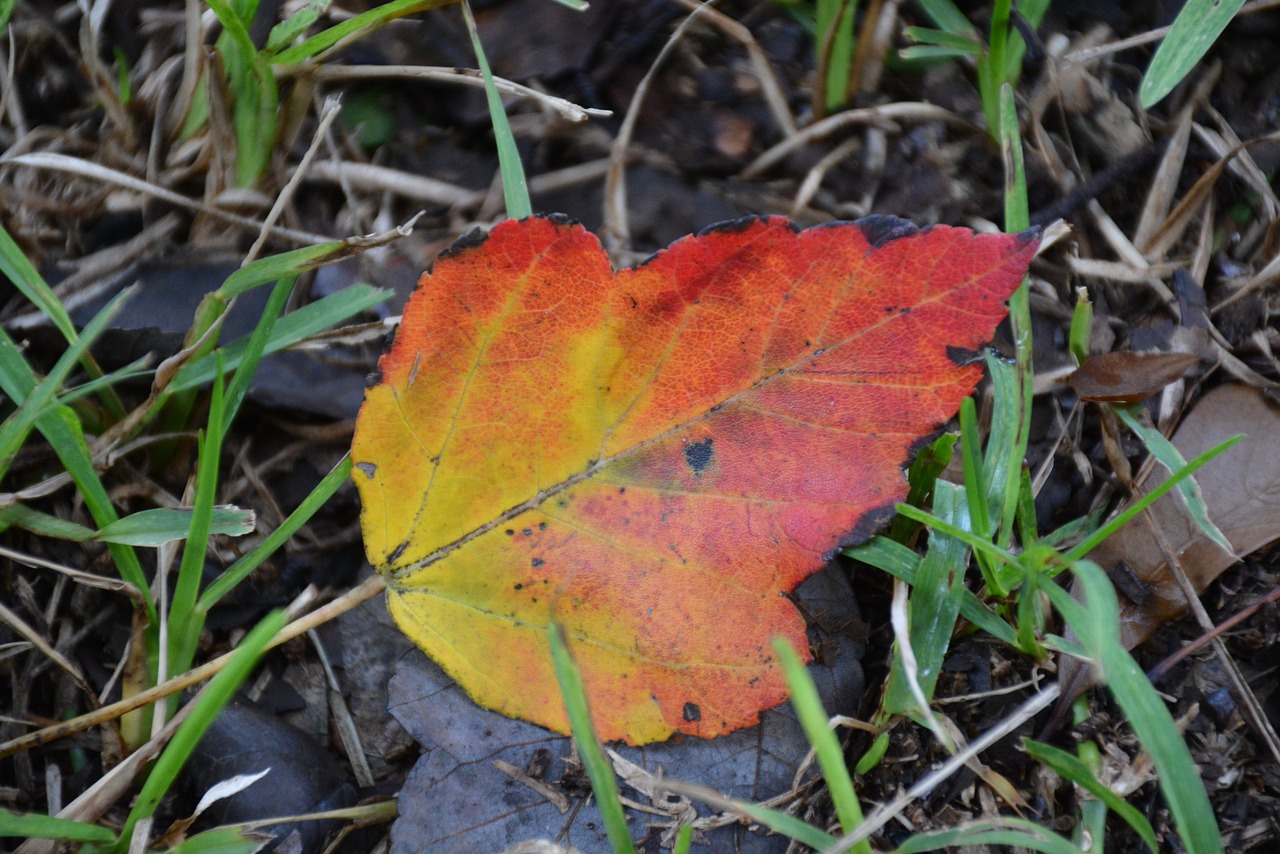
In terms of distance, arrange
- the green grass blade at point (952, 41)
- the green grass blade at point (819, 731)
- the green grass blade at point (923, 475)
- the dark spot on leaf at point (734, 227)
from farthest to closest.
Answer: the green grass blade at point (952, 41) → the green grass blade at point (923, 475) → the dark spot on leaf at point (734, 227) → the green grass blade at point (819, 731)

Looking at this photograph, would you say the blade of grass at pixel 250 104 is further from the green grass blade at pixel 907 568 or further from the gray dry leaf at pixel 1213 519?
the gray dry leaf at pixel 1213 519

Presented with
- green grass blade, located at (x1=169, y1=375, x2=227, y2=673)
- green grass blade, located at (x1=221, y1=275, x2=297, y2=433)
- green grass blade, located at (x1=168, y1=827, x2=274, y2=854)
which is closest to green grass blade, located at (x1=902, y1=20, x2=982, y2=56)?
green grass blade, located at (x1=221, y1=275, x2=297, y2=433)

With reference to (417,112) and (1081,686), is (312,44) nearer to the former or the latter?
(417,112)

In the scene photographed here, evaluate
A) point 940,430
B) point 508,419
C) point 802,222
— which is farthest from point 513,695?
point 802,222

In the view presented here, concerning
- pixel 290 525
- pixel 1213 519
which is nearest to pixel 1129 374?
pixel 1213 519

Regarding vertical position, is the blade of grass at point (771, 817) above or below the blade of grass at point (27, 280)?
below

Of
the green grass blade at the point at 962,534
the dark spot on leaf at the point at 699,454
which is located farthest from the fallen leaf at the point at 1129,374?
the dark spot on leaf at the point at 699,454
